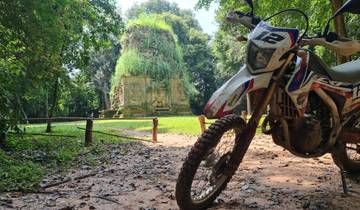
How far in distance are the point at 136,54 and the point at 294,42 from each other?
2880cm

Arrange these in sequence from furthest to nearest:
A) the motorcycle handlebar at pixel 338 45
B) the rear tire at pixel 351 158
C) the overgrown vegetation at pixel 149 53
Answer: the overgrown vegetation at pixel 149 53 < the rear tire at pixel 351 158 < the motorcycle handlebar at pixel 338 45

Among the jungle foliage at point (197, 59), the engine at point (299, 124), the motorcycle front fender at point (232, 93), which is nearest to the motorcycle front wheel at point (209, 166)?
the motorcycle front fender at point (232, 93)

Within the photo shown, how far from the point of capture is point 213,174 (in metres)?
3.46

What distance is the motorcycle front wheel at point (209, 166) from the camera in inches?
119

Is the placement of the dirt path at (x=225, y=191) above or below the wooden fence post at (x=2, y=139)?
below

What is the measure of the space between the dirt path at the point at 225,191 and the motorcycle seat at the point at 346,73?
1.09 m

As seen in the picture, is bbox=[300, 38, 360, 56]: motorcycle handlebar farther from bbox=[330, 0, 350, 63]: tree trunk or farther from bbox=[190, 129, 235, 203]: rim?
bbox=[330, 0, 350, 63]: tree trunk

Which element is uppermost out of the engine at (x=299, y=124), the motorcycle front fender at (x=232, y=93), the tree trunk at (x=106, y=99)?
the tree trunk at (x=106, y=99)

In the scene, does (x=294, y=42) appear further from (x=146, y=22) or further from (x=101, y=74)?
(x=101, y=74)

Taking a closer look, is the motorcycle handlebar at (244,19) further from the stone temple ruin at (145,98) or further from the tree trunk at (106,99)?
the tree trunk at (106,99)

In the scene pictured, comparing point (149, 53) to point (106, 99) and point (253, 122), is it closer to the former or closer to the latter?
point (106, 99)

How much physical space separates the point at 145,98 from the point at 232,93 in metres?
29.1

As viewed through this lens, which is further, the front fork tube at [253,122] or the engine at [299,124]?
the engine at [299,124]

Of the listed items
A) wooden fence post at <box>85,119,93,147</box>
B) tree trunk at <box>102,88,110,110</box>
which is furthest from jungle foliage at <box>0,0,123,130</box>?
tree trunk at <box>102,88,110,110</box>
